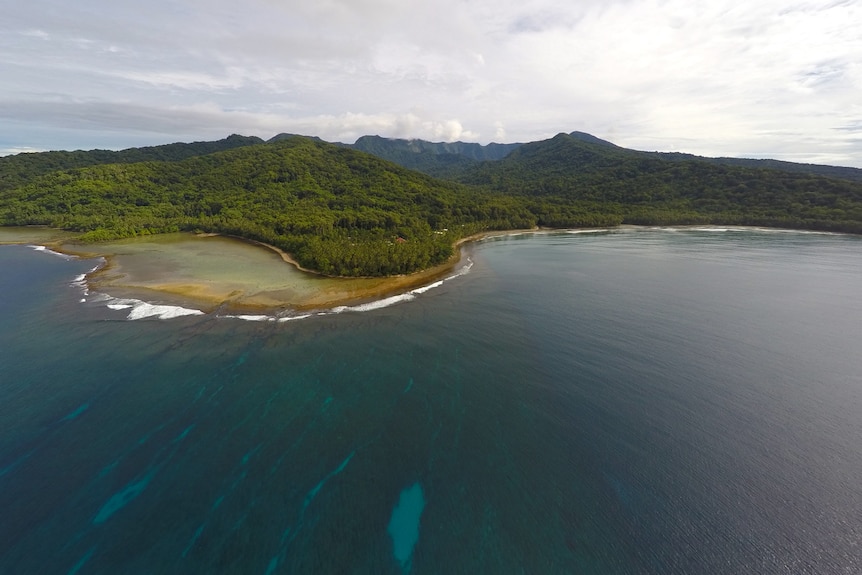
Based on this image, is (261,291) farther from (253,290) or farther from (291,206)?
(291,206)

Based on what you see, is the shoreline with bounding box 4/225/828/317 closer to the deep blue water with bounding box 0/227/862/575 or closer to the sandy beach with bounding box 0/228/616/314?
the sandy beach with bounding box 0/228/616/314

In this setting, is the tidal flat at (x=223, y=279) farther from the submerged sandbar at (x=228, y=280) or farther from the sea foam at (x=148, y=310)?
the sea foam at (x=148, y=310)

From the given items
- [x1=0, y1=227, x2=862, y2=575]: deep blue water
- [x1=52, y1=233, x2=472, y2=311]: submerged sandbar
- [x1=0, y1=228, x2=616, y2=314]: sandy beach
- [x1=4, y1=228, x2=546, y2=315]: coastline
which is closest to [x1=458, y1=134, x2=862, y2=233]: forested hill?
[x1=0, y1=227, x2=862, y2=575]: deep blue water

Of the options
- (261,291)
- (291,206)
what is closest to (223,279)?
(261,291)

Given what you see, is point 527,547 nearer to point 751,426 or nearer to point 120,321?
point 751,426

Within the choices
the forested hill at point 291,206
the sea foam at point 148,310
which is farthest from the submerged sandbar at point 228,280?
the forested hill at point 291,206

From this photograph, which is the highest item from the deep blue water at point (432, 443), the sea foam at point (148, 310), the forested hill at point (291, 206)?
the forested hill at point (291, 206)
